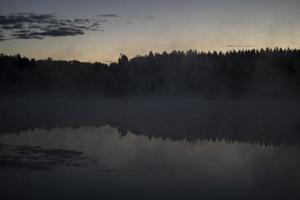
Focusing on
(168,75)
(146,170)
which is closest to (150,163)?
(146,170)

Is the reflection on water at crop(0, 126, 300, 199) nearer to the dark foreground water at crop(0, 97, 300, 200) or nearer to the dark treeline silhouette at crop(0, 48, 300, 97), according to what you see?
the dark foreground water at crop(0, 97, 300, 200)

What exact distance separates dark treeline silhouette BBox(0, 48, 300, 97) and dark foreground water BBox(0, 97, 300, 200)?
2882cm

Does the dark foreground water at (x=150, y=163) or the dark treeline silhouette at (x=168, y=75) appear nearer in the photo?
the dark foreground water at (x=150, y=163)

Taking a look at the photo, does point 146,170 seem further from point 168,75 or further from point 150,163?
point 168,75

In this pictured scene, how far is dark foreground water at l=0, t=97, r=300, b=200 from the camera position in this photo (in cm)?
936

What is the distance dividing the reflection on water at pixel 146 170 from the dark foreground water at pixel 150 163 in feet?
0.06

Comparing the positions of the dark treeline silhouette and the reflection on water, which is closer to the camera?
the reflection on water

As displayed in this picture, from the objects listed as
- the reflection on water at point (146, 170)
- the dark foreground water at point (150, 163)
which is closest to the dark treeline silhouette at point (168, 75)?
the dark foreground water at point (150, 163)

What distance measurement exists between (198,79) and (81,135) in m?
36.8

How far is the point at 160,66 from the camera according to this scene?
60.2m

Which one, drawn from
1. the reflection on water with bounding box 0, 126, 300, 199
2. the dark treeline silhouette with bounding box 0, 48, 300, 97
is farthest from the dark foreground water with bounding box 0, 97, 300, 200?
the dark treeline silhouette with bounding box 0, 48, 300, 97

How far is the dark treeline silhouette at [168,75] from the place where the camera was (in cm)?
4909

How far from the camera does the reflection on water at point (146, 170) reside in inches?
365

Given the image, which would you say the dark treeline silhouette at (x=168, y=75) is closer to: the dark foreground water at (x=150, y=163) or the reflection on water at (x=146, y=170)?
the dark foreground water at (x=150, y=163)
